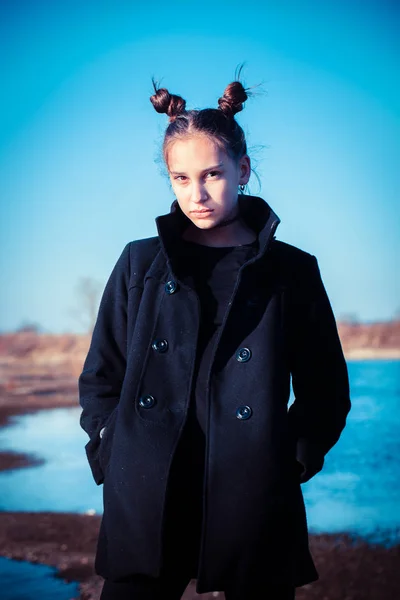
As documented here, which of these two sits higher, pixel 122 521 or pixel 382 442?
pixel 122 521

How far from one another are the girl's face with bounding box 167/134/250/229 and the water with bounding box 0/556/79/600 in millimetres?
1586

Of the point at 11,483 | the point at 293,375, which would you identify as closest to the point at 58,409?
the point at 11,483

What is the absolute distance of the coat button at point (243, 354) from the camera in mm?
1245

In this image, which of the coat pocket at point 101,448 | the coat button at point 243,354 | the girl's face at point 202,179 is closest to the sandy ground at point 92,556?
the coat pocket at point 101,448

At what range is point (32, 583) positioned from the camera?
93.4 inches

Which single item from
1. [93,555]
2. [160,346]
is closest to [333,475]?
[93,555]

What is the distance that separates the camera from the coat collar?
1.34m

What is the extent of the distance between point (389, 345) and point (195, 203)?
159 inches

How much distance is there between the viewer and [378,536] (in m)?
2.96

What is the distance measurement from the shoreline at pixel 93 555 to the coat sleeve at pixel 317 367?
1.30 meters

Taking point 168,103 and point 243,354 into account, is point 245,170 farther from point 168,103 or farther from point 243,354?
point 243,354

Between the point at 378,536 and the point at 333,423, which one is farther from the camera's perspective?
the point at 378,536

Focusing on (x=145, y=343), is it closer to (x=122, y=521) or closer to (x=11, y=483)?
(x=122, y=521)

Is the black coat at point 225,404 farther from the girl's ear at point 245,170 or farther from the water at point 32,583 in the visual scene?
the water at point 32,583
